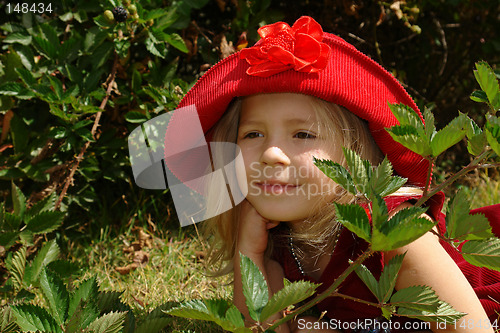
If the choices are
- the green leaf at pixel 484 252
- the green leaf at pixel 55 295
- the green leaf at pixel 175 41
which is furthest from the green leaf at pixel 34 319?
the green leaf at pixel 175 41

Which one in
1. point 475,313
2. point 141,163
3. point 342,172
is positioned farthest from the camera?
point 141,163

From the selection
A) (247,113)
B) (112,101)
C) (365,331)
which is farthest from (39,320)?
Answer: (112,101)

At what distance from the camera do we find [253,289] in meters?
0.99

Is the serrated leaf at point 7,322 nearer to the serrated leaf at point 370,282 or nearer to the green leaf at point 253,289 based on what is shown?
the green leaf at point 253,289

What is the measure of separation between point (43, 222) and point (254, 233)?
2.81 ft

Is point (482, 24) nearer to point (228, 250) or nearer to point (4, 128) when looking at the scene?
point (228, 250)

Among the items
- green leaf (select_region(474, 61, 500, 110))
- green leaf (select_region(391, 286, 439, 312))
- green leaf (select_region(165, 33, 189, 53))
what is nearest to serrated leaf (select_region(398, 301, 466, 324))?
green leaf (select_region(391, 286, 439, 312))

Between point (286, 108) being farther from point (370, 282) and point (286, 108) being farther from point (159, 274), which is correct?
point (159, 274)

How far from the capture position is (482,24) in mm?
3590

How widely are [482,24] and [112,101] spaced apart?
2660 millimetres

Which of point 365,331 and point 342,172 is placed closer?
point 342,172

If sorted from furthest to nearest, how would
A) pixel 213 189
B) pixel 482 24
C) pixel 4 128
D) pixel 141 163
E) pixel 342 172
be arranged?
1. pixel 482 24
2. pixel 141 163
3. pixel 4 128
4. pixel 213 189
5. pixel 342 172

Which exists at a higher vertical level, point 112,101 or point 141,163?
point 112,101

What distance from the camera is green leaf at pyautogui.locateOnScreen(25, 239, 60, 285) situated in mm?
1769
